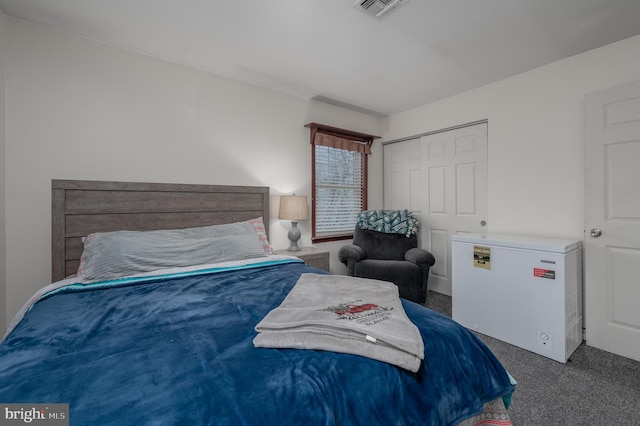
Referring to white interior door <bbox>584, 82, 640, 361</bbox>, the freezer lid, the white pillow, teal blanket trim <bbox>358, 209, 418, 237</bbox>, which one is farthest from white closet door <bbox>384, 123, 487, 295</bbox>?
the white pillow

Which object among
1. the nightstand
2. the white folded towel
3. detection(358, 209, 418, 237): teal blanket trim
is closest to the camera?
the white folded towel

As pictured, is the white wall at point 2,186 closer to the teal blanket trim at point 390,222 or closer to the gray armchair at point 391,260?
the gray armchair at point 391,260

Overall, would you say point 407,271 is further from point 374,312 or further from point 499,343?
point 374,312

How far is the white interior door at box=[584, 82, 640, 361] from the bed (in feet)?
6.17

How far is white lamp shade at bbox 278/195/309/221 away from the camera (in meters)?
3.12

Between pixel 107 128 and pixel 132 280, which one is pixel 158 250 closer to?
pixel 132 280

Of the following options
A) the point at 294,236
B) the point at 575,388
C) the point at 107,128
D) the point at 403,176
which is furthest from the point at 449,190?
the point at 107,128

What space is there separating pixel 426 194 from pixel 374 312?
3.05m

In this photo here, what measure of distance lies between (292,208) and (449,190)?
1999mm

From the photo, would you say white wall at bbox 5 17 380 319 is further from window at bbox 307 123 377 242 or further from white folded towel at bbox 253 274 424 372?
white folded towel at bbox 253 274 424 372

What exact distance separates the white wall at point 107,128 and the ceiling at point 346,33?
165mm

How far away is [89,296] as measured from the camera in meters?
1.55

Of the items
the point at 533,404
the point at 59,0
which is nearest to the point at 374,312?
the point at 533,404

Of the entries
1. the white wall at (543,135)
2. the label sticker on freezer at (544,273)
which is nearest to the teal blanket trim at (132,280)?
the label sticker on freezer at (544,273)
